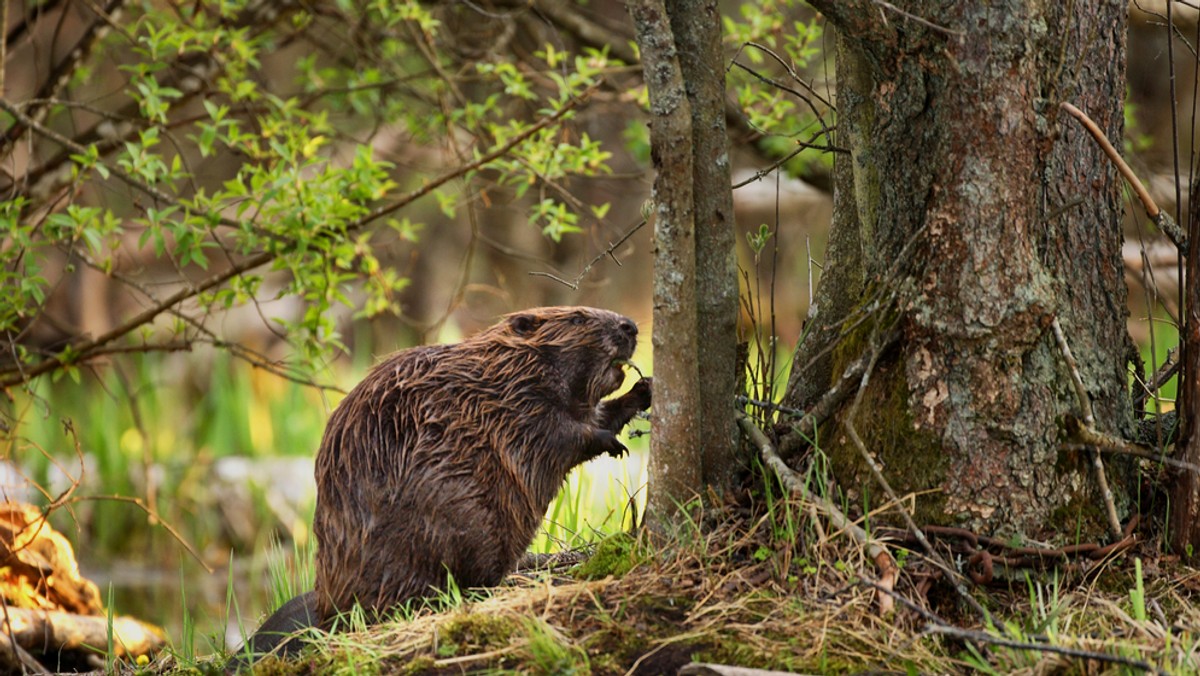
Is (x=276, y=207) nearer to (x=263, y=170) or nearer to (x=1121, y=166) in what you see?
(x=263, y=170)

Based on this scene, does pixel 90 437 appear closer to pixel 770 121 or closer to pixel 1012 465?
pixel 770 121

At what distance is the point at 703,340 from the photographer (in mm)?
2398

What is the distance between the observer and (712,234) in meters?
2.36

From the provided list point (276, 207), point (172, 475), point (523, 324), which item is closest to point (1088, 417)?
point (523, 324)

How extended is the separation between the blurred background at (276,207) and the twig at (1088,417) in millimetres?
245

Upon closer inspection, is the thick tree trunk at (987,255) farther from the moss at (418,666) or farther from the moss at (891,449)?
the moss at (418,666)

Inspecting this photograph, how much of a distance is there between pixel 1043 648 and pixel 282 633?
155 centimetres

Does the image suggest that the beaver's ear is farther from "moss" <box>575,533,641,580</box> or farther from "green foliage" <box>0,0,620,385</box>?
"moss" <box>575,533,641,580</box>

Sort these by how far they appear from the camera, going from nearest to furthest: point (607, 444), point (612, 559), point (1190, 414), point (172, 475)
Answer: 1. point (1190, 414)
2. point (612, 559)
3. point (607, 444)
4. point (172, 475)

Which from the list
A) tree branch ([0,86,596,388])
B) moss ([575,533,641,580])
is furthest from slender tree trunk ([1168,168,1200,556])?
tree branch ([0,86,596,388])

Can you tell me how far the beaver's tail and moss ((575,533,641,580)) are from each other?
2.01 ft

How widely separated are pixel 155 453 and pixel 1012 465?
5125 mm

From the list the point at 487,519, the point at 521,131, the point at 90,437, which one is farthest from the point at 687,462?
the point at 90,437

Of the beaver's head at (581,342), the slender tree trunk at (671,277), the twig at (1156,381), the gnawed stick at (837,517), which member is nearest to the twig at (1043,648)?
the gnawed stick at (837,517)
